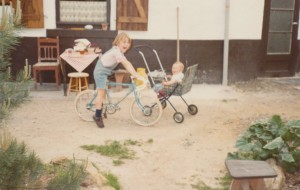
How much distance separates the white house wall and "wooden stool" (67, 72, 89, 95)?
137cm

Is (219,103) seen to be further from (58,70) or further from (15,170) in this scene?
(15,170)

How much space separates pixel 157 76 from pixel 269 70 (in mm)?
4450

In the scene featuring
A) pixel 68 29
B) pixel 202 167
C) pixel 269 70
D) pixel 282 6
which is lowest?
pixel 202 167

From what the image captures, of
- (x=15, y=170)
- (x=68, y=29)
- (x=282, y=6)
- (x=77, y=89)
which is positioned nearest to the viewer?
(x=15, y=170)

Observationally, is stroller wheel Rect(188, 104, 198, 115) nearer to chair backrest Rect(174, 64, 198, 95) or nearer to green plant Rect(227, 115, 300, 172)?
chair backrest Rect(174, 64, 198, 95)

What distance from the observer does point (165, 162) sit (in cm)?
540

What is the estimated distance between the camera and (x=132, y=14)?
9.70m

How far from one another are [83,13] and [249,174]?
721 cm

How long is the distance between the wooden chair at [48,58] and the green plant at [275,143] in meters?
5.31

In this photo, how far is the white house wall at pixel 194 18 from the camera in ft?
32.1

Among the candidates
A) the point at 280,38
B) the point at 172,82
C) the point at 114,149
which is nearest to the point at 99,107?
the point at 114,149

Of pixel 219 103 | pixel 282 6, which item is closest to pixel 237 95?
pixel 219 103

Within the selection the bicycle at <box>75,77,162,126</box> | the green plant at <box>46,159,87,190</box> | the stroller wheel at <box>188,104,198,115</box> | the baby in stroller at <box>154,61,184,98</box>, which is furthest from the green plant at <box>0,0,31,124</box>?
the stroller wheel at <box>188,104,198,115</box>

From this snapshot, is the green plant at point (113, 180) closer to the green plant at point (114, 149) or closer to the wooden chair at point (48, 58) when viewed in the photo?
the green plant at point (114, 149)
